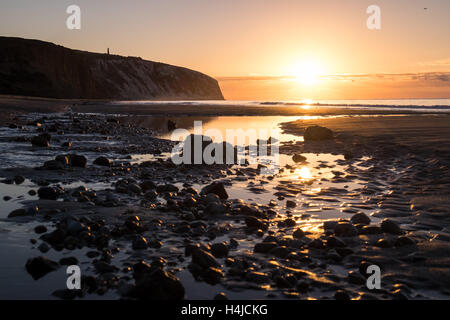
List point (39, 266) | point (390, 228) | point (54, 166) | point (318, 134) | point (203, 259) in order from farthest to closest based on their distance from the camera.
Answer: point (318, 134) → point (54, 166) → point (390, 228) → point (203, 259) → point (39, 266)

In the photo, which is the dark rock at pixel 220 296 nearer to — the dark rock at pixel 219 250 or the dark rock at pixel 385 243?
the dark rock at pixel 219 250

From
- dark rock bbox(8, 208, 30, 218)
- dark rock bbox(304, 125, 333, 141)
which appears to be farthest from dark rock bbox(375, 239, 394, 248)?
dark rock bbox(304, 125, 333, 141)

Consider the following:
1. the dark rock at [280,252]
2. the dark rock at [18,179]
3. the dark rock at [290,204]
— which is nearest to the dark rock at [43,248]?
the dark rock at [280,252]

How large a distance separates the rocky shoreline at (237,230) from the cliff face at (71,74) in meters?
92.3

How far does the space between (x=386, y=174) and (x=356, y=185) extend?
1937 mm

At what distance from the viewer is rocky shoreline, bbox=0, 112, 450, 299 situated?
4512 mm

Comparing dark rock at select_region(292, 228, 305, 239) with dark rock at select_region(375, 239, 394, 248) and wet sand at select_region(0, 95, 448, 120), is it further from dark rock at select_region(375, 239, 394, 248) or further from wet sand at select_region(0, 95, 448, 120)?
wet sand at select_region(0, 95, 448, 120)

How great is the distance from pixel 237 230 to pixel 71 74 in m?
107

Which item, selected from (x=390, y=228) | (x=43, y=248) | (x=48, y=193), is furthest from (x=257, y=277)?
(x=48, y=193)

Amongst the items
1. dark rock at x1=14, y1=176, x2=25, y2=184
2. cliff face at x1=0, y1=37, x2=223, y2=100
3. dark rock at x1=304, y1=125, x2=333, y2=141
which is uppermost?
cliff face at x1=0, y1=37, x2=223, y2=100

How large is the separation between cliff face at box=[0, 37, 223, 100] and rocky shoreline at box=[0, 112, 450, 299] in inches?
3634

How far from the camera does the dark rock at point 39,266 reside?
15.6 ft

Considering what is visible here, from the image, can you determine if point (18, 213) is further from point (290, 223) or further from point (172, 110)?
point (172, 110)

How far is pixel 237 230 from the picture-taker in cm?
655
